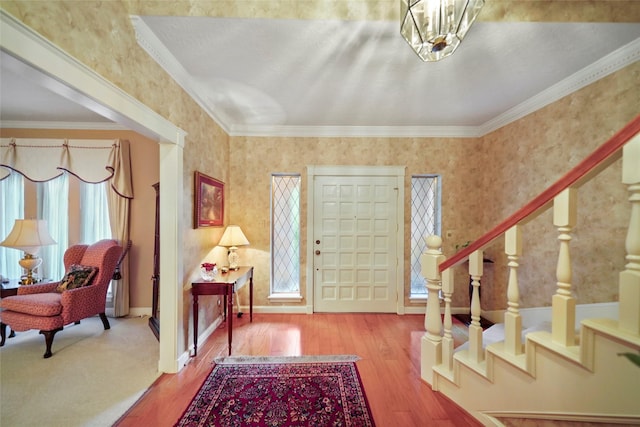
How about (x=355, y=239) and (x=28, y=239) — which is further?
(x=355, y=239)

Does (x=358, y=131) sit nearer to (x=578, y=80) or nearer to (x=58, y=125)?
(x=578, y=80)

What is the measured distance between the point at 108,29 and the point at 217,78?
0.88m

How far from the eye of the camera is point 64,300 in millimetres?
2309

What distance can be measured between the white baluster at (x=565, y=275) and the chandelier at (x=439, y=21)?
2.95 feet

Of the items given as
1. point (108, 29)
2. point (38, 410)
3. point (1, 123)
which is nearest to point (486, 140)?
point (108, 29)

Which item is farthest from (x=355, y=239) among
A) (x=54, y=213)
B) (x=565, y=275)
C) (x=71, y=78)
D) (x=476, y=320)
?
(x=54, y=213)

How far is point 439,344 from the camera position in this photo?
178 centimetres

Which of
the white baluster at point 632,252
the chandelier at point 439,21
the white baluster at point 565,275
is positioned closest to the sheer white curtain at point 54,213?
the chandelier at point 439,21

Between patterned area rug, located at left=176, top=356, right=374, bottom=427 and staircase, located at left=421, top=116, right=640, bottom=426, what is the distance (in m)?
0.79

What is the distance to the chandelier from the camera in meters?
1.05

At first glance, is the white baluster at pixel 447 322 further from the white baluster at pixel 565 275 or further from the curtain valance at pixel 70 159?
the curtain valance at pixel 70 159

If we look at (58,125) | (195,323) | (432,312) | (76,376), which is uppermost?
(58,125)

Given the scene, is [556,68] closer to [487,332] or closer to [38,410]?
[487,332]

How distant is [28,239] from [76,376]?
171 centimetres
